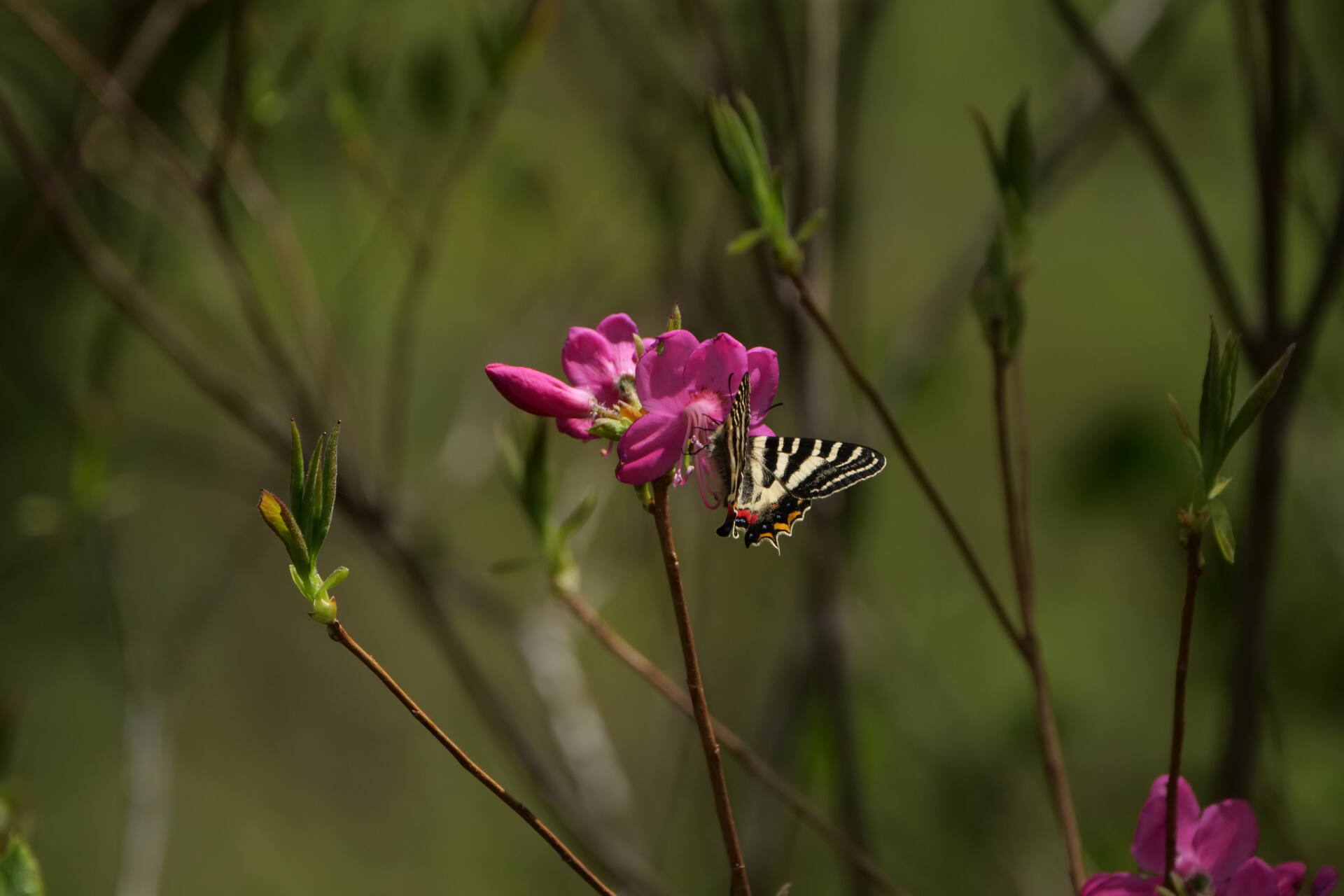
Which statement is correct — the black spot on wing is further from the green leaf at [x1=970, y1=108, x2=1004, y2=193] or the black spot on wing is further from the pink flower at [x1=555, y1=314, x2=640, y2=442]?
the green leaf at [x1=970, y1=108, x2=1004, y2=193]

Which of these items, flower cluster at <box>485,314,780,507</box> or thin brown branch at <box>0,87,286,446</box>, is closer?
flower cluster at <box>485,314,780,507</box>

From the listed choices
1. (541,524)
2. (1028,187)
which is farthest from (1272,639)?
(541,524)

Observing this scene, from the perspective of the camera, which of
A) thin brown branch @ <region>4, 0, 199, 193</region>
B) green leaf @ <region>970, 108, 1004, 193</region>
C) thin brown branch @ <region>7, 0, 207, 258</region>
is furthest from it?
thin brown branch @ <region>7, 0, 207, 258</region>

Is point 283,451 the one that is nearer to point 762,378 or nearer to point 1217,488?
point 762,378

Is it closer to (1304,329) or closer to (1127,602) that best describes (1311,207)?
(1304,329)

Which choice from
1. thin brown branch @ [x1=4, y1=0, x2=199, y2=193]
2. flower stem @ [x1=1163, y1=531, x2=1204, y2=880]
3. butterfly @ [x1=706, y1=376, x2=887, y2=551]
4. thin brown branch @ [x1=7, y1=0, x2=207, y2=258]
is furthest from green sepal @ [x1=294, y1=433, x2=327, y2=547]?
thin brown branch @ [x1=7, y1=0, x2=207, y2=258]

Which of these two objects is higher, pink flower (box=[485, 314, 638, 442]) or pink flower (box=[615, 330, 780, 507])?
pink flower (box=[485, 314, 638, 442])
